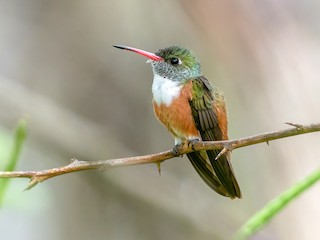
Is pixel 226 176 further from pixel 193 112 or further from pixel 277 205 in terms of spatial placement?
pixel 277 205

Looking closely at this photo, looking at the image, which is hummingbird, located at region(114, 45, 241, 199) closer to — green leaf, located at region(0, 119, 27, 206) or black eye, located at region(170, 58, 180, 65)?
black eye, located at region(170, 58, 180, 65)

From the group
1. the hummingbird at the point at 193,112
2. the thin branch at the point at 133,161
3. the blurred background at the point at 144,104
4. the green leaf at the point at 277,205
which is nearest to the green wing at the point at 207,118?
the hummingbird at the point at 193,112

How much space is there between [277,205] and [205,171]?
153 centimetres

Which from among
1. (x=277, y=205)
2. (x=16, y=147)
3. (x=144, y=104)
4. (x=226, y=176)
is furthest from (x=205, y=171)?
(x=144, y=104)

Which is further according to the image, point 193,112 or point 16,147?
point 193,112

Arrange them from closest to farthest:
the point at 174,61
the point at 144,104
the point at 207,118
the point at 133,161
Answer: the point at 133,161, the point at 207,118, the point at 174,61, the point at 144,104

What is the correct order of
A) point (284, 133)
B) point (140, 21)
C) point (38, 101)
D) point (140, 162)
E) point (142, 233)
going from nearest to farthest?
point (284, 133) < point (140, 162) < point (38, 101) < point (142, 233) < point (140, 21)

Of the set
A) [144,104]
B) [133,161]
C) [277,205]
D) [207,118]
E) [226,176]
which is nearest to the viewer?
[277,205]

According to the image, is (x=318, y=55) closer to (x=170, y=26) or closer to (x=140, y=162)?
(x=170, y=26)

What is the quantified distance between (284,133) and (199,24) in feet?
12.0

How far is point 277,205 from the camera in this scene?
50.1 inches

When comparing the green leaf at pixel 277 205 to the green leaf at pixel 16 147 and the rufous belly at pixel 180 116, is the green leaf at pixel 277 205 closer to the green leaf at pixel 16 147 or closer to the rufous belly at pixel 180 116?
the green leaf at pixel 16 147

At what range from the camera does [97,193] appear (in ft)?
19.8

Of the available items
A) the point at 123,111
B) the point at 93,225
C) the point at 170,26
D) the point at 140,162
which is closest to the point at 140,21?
the point at 170,26
